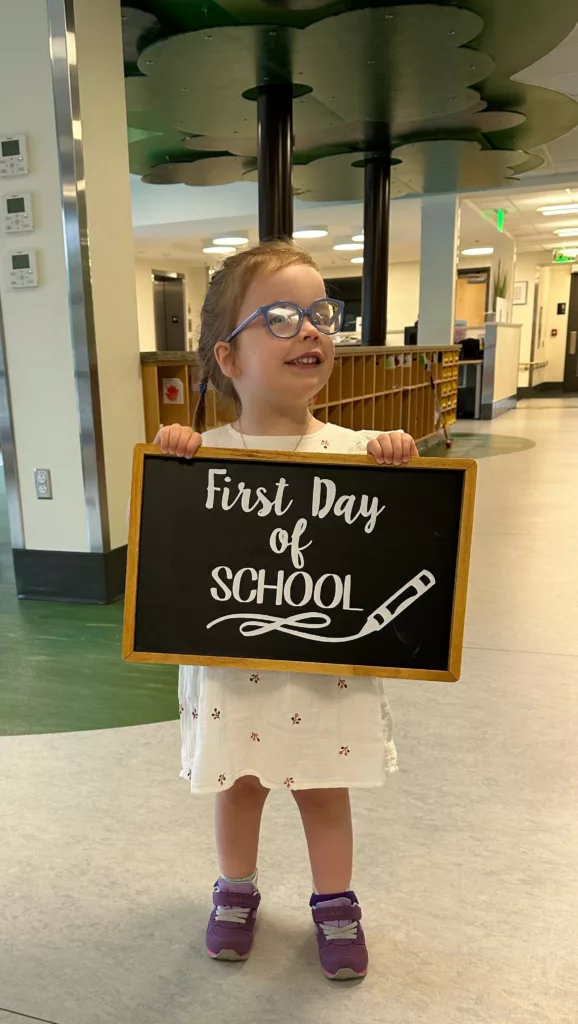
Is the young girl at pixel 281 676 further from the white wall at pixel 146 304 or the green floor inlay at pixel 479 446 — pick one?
the white wall at pixel 146 304

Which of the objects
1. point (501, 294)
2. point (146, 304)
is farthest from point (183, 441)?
point (146, 304)

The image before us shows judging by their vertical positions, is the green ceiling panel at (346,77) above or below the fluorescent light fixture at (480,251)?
above

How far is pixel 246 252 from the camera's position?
3.81 feet

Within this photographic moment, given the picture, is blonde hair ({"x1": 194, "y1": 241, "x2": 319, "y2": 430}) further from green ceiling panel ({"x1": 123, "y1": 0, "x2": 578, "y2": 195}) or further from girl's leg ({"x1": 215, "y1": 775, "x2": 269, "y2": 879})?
green ceiling panel ({"x1": 123, "y1": 0, "x2": 578, "y2": 195})

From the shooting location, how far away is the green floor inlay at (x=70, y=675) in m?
2.12

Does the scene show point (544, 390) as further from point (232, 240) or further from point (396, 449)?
point (396, 449)

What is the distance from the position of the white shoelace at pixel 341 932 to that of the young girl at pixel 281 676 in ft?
0.06

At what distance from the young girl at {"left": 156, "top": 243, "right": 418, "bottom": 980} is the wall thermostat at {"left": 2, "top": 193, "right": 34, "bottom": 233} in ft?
6.71

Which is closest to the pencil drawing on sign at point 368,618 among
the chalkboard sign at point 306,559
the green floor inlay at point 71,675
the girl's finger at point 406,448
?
the chalkboard sign at point 306,559

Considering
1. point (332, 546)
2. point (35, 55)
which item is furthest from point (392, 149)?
point (332, 546)

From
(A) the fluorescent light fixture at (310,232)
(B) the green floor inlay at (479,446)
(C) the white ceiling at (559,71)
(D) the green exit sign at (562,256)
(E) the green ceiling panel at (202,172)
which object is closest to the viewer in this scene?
(C) the white ceiling at (559,71)

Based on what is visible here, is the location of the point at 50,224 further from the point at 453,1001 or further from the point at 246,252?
the point at 453,1001

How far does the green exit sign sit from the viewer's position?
48.0 ft

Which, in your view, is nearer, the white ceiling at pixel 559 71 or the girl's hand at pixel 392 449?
the girl's hand at pixel 392 449
